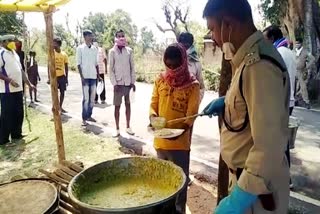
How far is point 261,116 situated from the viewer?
125cm

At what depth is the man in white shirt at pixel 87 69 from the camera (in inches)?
255

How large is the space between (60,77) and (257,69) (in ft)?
21.9

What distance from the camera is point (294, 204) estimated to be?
11.2 feet

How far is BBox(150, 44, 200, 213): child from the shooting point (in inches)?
107

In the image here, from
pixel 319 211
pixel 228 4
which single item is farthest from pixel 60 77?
pixel 228 4

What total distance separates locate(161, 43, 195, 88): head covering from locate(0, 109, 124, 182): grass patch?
7.14 ft

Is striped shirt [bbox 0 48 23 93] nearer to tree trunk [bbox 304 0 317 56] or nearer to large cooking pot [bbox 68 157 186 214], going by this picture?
large cooking pot [bbox 68 157 186 214]

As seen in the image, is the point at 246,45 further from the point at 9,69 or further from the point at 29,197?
the point at 9,69

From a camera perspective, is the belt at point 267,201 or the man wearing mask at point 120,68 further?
the man wearing mask at point 120,68

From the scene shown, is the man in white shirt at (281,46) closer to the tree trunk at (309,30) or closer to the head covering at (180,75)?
the head covering at (180,75)

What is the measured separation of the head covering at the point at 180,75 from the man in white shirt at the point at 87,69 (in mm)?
3992

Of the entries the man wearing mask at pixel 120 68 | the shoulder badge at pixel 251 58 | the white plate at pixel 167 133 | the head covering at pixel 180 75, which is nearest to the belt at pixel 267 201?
the shoulder badge at pixel 251 58

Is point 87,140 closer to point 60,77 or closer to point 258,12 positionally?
point 60,77

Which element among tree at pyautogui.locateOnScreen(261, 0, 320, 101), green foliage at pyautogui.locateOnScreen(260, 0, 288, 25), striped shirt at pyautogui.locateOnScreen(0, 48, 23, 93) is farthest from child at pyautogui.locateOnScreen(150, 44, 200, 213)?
green foliage at pyautogui.locateOnScreen(260, 0, 288, 25)
